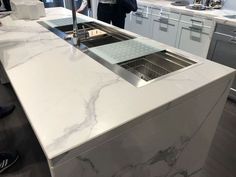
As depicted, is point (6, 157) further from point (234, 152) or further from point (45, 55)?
point (234, 152)

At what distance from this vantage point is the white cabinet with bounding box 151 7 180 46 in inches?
110

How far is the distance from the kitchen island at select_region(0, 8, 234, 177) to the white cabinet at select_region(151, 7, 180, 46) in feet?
5.82

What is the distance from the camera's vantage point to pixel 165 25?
292 centimetres

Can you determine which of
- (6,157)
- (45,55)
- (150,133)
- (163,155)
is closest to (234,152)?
(163,155)

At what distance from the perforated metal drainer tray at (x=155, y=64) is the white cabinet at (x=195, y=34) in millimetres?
1478

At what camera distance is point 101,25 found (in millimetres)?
1768

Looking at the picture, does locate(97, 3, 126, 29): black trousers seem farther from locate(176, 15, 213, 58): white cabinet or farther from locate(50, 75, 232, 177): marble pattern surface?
locate(50, 75, 232, 177): marble pattern surface

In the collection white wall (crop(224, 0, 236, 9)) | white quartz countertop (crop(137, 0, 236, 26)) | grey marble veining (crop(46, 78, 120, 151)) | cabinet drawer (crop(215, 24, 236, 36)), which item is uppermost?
white wall (crop(224, 0, 236, 9))

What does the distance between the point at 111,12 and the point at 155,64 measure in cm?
145

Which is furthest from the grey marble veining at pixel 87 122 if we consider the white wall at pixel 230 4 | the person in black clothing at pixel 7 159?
the white wall at pixel 230 4

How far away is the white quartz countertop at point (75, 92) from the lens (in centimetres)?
65

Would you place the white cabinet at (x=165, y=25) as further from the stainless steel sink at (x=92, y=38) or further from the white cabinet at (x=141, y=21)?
the stainless steel sink at (x=92, y=38)

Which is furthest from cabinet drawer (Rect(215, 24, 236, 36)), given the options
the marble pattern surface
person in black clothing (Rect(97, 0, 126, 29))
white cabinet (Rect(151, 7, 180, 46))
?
the marble pattern surface

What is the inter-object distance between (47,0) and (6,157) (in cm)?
304
